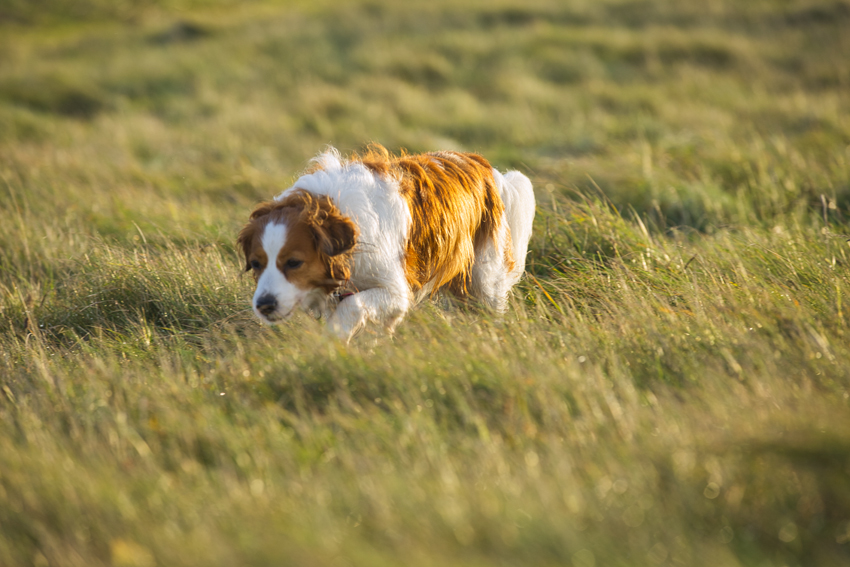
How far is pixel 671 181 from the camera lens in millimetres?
6043

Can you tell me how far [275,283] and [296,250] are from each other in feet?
0.58

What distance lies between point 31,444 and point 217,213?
361 cm

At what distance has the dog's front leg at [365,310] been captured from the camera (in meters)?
3.34

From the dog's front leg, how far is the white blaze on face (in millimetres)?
236

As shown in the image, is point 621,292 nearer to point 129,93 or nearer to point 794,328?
point 794,328

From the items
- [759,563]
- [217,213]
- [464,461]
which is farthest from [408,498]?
[217,213]

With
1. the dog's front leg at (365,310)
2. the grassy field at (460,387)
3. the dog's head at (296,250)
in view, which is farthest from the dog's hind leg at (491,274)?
the dog's head at (296,250)

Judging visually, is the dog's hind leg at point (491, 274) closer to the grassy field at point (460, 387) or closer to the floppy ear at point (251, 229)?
the grassy field at point (460, 387)

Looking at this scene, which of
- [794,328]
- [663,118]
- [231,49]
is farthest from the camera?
[231,49]

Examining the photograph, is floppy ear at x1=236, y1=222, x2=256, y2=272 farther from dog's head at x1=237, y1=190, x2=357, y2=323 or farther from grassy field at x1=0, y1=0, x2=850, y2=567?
grassy field at x1=0, y1=0, x2=850, y2=567

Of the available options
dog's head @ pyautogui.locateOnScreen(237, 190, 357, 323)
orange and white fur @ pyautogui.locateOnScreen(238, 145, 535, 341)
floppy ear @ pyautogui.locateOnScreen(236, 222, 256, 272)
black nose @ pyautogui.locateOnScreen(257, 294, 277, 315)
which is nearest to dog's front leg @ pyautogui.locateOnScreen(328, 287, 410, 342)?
orange and white fur @ pyautogui.locateOnScreen(238, 145, 535, 341)

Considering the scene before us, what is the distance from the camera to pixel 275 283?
10.5 ft

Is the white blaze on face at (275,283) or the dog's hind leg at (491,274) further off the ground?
the white blaze on face at (275,283)

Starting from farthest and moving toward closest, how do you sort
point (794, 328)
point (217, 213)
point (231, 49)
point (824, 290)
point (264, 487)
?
1. point (231, 49)
2. point (217, 213)
3. point (824, 290)
4. point (794, 328)
5. point (264, 487)
